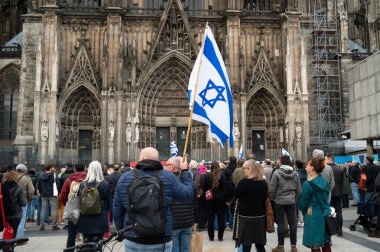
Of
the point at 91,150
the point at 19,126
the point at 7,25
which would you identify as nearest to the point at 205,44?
the point at 91,150

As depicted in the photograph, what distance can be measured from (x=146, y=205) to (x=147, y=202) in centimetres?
3

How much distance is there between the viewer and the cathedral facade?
26719mm

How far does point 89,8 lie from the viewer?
28531 millimetres

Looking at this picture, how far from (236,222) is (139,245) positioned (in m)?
3.08

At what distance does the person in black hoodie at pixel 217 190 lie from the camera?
374 inches

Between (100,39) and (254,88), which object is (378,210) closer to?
(254,88)

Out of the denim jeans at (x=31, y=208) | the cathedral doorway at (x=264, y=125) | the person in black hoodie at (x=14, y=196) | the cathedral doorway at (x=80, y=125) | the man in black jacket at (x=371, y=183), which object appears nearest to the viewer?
the person in black hoodie at (x=14, y=196)

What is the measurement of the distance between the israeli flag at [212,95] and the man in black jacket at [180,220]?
9.07ft

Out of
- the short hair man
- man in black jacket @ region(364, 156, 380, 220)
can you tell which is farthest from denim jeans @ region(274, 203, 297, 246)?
man in black jacket @ region(364, 156, 380, 220)

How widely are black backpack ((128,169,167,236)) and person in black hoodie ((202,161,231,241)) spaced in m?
5.33

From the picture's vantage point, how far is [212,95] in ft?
30.5

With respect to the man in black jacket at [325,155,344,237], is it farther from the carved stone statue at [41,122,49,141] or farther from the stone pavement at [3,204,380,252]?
the carved stone statue at [41,122,49,141]

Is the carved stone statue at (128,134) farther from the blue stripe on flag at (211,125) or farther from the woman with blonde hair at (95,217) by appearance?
the woman with blonde hair at (95,217)

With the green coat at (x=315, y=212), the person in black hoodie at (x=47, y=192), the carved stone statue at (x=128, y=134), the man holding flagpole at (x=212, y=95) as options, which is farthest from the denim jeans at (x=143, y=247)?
the carved stone statue at (x=128, y=134)
